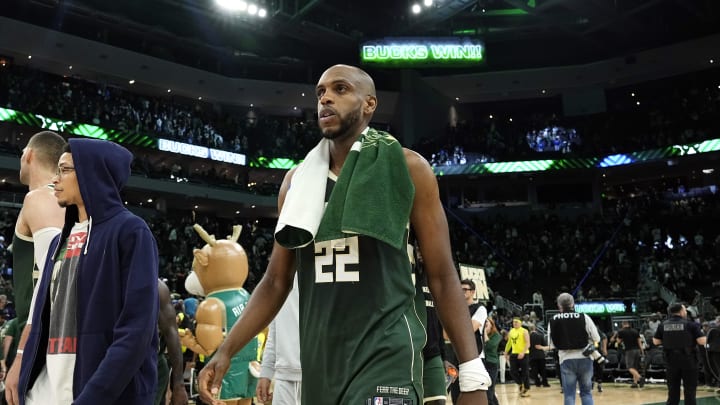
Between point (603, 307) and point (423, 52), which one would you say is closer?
point (603, 307)

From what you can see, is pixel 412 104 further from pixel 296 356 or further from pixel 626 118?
pixel 296 356

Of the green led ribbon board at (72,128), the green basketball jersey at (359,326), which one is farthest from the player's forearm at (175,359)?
the green led ribbon board at (72,128)

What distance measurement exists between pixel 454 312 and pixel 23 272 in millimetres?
2463

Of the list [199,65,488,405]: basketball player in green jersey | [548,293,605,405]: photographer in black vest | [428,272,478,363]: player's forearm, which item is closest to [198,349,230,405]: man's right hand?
[199,65,488,405]: basketball player in green jersey

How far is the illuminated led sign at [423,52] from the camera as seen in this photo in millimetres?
33594

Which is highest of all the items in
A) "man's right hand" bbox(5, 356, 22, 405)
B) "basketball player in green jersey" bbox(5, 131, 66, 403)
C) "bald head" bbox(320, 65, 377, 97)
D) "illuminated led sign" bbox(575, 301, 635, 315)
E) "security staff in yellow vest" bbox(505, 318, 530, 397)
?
"bald head" bbox(320, 65, 377, 97)

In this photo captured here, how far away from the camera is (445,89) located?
38.3 meters

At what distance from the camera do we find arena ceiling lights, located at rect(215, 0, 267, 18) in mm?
28203

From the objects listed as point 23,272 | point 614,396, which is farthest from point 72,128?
point 23,272

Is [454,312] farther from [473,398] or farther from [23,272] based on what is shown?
[23,272]

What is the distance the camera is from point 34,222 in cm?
361

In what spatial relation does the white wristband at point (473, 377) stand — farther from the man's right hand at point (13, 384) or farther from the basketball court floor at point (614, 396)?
the basketball court floor at point (614, 396)

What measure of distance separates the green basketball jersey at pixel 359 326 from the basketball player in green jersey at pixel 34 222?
1474 mm

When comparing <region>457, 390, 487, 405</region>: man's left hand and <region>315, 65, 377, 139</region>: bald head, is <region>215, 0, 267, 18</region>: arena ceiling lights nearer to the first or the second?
<region>315, 65, 377, 139</region>: bald head
